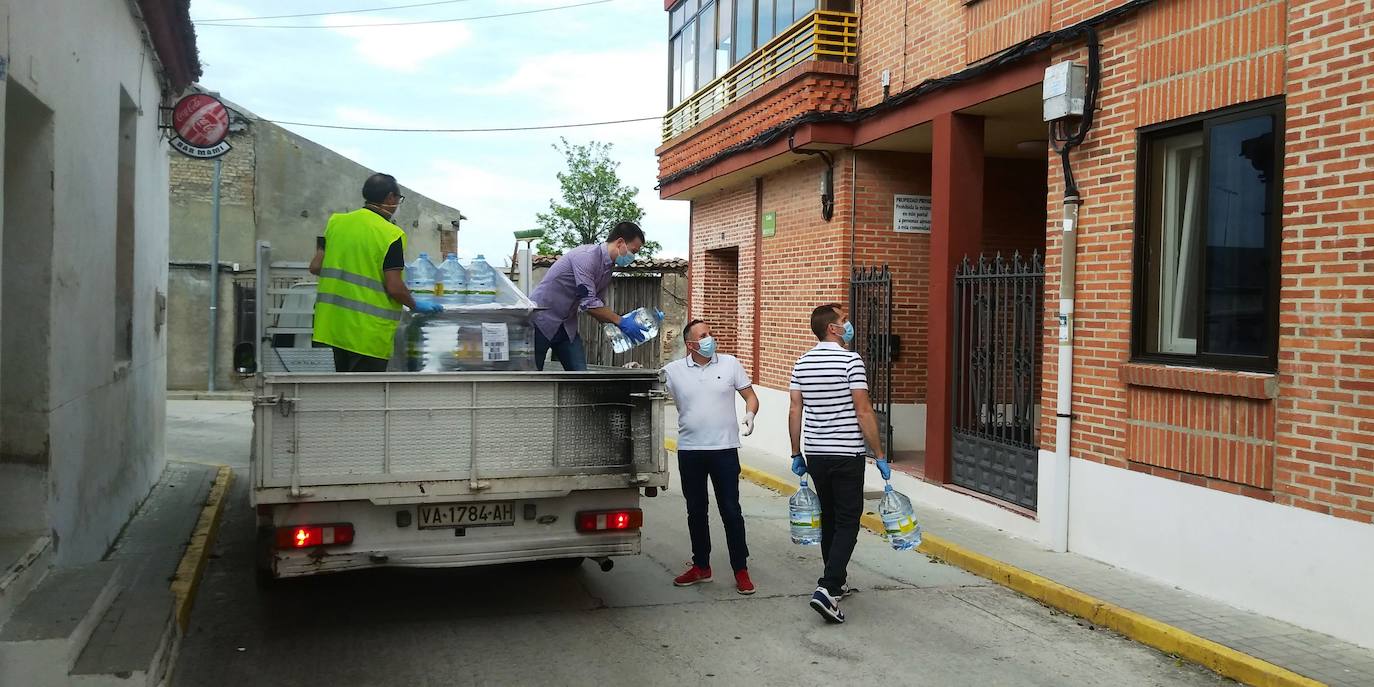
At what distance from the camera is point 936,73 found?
10.3m

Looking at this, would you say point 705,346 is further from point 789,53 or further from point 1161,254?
point 789,53

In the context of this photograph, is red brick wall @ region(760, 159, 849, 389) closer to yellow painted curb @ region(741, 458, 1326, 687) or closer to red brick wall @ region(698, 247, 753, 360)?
red brick wall @ region(698, 247, 753, 360)

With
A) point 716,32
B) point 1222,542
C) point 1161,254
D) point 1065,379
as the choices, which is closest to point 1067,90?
point 1161,254

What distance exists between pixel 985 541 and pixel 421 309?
474cm

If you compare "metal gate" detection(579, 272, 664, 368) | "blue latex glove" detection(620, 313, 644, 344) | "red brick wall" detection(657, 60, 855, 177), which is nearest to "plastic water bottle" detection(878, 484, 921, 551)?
"blue latex glove" detection(620, 313, 644, 344)

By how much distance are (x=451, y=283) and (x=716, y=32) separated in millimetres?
9867

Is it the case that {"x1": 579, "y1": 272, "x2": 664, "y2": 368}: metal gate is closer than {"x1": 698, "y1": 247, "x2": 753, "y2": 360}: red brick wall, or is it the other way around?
{"x1": 698, "y1": 247, "x2": 753, "y2": 360}: red brick wall

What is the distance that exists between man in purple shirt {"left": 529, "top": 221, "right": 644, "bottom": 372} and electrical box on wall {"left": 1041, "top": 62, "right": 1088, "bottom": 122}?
3.33m

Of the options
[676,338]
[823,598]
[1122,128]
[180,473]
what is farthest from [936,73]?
[676,338]

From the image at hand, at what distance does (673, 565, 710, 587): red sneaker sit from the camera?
704cm

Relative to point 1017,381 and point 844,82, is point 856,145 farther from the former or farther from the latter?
point 1017,381

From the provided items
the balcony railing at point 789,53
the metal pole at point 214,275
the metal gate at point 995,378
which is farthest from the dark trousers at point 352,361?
the metal pole at point 214,275

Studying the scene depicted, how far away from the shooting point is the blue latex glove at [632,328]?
22.8ft

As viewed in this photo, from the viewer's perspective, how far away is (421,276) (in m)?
6.86
